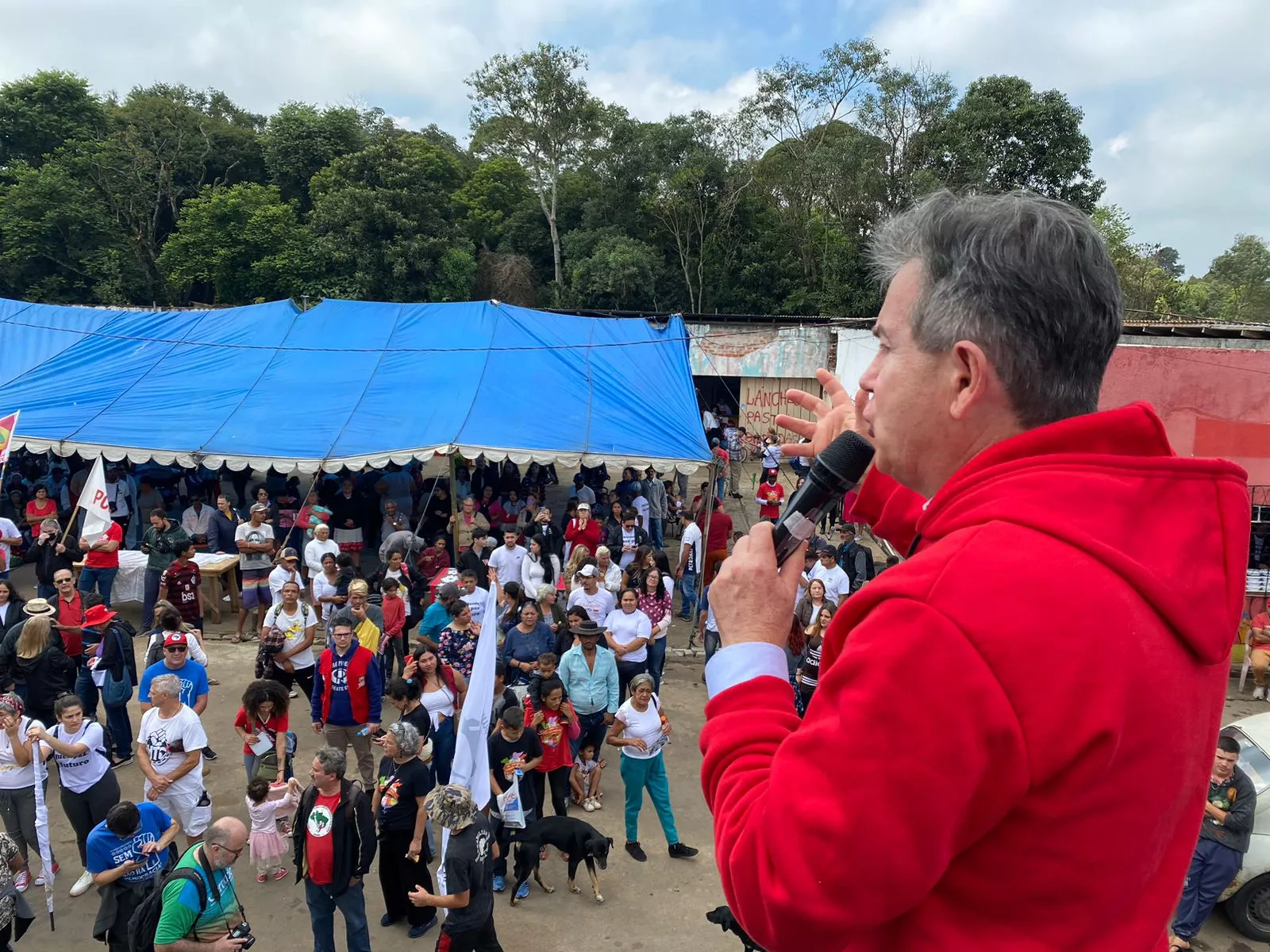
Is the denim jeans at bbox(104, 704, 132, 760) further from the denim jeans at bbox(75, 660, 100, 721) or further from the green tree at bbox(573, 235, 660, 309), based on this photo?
the green tree at bbox(573, 235, 660, 309)

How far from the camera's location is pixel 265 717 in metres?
6.06

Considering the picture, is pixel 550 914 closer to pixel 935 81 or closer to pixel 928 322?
pixel 928 322

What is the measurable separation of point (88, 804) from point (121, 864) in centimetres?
130

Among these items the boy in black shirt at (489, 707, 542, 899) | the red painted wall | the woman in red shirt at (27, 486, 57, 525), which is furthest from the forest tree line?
the boy in black shirt at (489, 707, 542, 899)

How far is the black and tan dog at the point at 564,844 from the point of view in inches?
221

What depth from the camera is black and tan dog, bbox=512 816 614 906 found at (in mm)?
5625

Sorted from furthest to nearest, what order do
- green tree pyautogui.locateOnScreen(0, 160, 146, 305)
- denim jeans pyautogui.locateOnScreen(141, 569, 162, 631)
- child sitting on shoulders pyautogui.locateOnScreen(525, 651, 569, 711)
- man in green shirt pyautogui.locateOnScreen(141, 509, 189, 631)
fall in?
green tree pyautogui.locateOnScreen(0, 160, 146, 305) < denim jeans pyautogui.locateOnScreen(141, 569, 162, 631) < man in green shirt pyautogui.locateOnScreen(141, 509, 189, 631) < child sitting on shoulders pyautogui.locateOnScreen(525, 651, 569, 711)

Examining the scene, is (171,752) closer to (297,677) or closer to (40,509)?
(297,677)

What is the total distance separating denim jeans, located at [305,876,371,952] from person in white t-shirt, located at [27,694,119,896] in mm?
1695

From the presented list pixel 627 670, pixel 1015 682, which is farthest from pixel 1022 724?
pixel 627 670

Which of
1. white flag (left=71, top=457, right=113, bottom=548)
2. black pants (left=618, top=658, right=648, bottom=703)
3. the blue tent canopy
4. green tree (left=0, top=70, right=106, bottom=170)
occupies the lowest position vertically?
black pants (left=618, top=658, right=648, bottom=703)

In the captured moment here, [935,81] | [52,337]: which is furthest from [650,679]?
[935,81]

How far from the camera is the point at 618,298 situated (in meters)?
31.9

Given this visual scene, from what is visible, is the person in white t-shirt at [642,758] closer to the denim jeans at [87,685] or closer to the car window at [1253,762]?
the car window at [1253,762]
